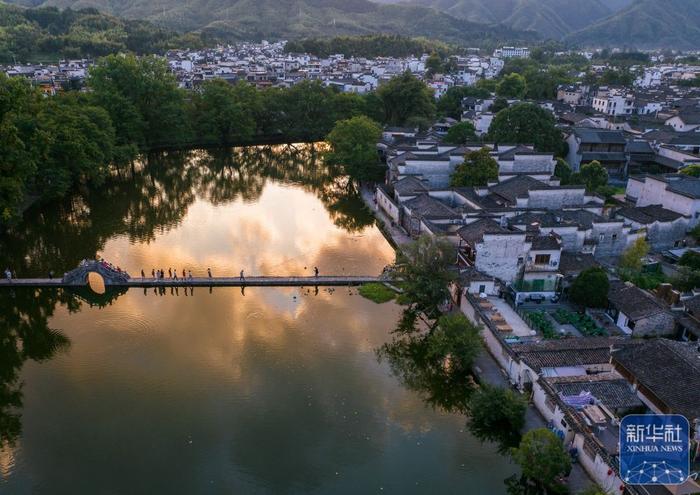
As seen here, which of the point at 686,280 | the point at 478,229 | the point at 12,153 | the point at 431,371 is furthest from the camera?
the point at 12,153

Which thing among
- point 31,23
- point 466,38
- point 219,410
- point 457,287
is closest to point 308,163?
point 457,287

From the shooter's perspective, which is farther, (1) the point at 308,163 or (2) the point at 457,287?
(1) the point at 308,163

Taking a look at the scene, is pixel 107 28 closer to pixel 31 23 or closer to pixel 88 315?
pixel 31 23

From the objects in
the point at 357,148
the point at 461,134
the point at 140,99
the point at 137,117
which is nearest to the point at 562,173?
the point at 461,134

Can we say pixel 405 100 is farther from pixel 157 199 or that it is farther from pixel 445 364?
pixel 445 364

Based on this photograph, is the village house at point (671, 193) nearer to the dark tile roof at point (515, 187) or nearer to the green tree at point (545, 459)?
the dark tile roof at point (515, 187)

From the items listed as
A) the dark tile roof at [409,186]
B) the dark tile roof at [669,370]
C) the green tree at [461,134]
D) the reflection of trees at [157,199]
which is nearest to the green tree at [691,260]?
the dark tile roof at [669,370]

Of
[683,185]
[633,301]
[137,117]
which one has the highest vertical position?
[137,117]
